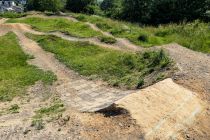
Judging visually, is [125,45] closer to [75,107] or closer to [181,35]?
[181,35]

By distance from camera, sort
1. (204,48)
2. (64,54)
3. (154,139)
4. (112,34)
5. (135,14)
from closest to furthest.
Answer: (154,139) → (204,48) → (64,54) → (112,34) → (135,14)

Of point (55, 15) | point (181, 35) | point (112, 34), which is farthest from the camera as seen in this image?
point (55, 15)

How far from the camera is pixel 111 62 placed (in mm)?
26516

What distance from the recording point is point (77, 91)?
70.8ft

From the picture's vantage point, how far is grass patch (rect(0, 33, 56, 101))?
2283cm

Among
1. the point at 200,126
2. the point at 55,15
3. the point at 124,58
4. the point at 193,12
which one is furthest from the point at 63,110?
the point at 193,12

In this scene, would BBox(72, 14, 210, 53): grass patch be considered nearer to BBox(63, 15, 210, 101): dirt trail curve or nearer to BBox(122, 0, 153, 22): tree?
BBox(63, 15, 210, 101): dirt trail curve

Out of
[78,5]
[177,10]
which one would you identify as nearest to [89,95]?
[177,10]

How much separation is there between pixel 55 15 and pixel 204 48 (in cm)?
3051

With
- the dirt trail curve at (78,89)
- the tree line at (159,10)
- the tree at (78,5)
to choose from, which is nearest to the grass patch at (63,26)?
the dirt trail curve at (78,89)

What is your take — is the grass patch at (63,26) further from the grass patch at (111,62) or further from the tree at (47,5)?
the tree at (47,5)

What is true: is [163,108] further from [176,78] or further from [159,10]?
[159,10]

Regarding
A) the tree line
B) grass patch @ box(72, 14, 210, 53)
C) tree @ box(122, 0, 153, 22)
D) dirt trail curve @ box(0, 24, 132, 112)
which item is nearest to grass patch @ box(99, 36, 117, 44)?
grass patch @ box(72, 14, 210, 53)

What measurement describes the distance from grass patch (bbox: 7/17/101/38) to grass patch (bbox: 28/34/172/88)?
15.6ft
